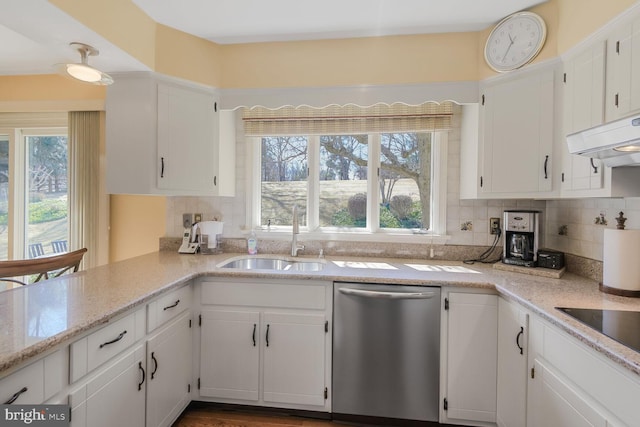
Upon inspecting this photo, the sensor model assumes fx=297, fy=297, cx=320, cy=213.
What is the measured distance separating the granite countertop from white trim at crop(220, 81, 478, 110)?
116 cm

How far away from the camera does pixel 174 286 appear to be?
164 centimetres

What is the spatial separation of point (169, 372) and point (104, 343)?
57cm

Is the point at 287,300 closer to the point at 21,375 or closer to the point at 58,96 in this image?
the point at 21,375

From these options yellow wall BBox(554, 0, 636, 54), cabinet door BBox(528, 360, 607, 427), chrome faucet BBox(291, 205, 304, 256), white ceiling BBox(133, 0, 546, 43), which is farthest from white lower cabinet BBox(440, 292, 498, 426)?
white ceiling BBox(133, 0, 546, 43)

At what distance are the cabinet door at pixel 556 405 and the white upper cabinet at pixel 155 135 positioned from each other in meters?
2.27

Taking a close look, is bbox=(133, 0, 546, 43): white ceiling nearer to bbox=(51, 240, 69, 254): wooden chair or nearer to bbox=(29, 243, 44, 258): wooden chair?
bbox=(51, 240, 69, 254): wooden chair

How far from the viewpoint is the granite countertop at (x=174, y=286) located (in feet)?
3.13

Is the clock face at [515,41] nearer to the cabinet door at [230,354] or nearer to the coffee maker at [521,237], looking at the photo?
the coffee maker at [521,237]

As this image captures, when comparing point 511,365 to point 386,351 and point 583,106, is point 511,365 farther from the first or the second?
point 583,106

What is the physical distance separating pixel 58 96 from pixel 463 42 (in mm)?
3362

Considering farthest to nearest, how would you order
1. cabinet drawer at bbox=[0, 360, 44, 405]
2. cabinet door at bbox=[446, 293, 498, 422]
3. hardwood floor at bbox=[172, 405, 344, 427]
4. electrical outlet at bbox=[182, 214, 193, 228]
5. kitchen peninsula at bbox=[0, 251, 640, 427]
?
electrical outlet at bbox=[182, 214, 193, 228] → hardwood floor at bbox=[172, 405, 344, 427] → cabinet door at bbox=[446, 293, 498, 422] → kitchen peninsula at bbox=[0, 251, 640, 427] → cabinet drawer at bbox=[0, 360, 44, 405]

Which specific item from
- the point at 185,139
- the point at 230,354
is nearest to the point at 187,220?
the point at 185,139

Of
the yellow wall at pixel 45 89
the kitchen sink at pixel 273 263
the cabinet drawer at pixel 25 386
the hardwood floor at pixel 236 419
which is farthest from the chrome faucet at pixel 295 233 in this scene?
the yellow wall at pixel 45 89

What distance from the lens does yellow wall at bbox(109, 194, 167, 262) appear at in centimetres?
259
